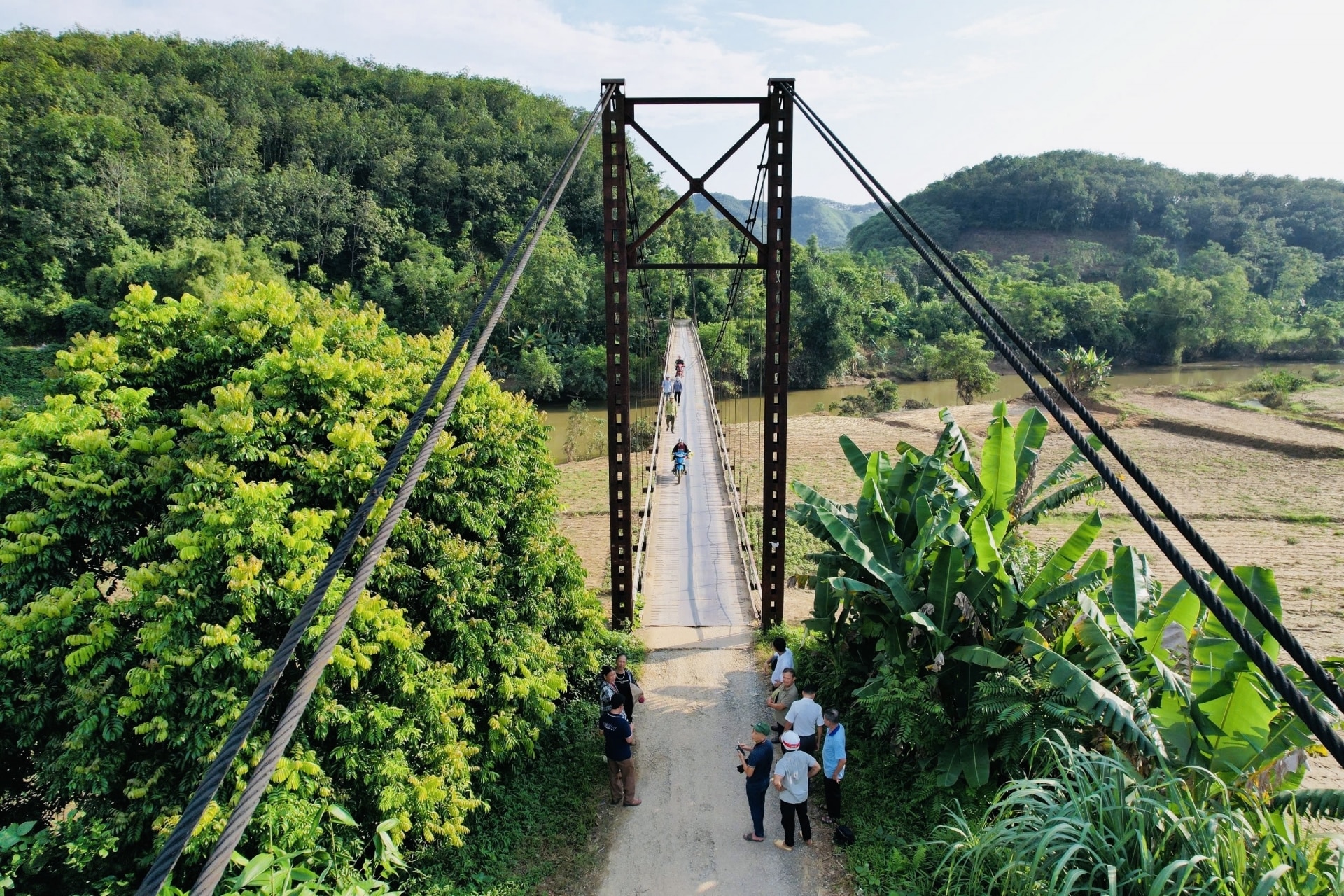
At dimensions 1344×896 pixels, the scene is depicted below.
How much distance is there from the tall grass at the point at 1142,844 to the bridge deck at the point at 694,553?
4287 mm

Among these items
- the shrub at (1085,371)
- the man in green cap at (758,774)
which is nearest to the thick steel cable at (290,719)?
A: the man in green cap at (758,774)

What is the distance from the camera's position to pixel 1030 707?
14.4ft

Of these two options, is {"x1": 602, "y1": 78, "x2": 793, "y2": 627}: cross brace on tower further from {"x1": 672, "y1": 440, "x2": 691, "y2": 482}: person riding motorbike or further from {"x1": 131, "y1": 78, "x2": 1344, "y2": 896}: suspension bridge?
{"x1": 672, "y1": 440, "x2": 691, "y2": 482}: person riding motorbike

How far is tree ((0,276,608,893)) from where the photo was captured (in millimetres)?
3521

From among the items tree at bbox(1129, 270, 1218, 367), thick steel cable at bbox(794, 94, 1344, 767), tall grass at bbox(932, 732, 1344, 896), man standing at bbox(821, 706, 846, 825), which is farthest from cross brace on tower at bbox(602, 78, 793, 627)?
tree at bbox(1129, 270, 1218, 367)

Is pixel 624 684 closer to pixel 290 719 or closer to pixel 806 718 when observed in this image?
pixel 806 718

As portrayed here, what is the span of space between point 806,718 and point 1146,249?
6198 cm

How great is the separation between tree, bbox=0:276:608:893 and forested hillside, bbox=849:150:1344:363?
3640 centimetres

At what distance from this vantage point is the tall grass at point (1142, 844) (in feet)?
8.89

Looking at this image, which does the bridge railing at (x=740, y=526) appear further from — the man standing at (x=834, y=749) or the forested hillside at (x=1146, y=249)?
the forested hillside at (x=1146, y=249)

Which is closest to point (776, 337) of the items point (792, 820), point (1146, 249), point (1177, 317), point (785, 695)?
point (785, 695)

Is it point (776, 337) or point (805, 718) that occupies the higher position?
point (776, 337)

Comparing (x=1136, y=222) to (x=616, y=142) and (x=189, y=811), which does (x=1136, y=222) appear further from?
(x=189, y=811)

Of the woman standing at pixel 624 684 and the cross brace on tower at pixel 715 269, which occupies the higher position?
the cross brace on tower at pixel 715 269
